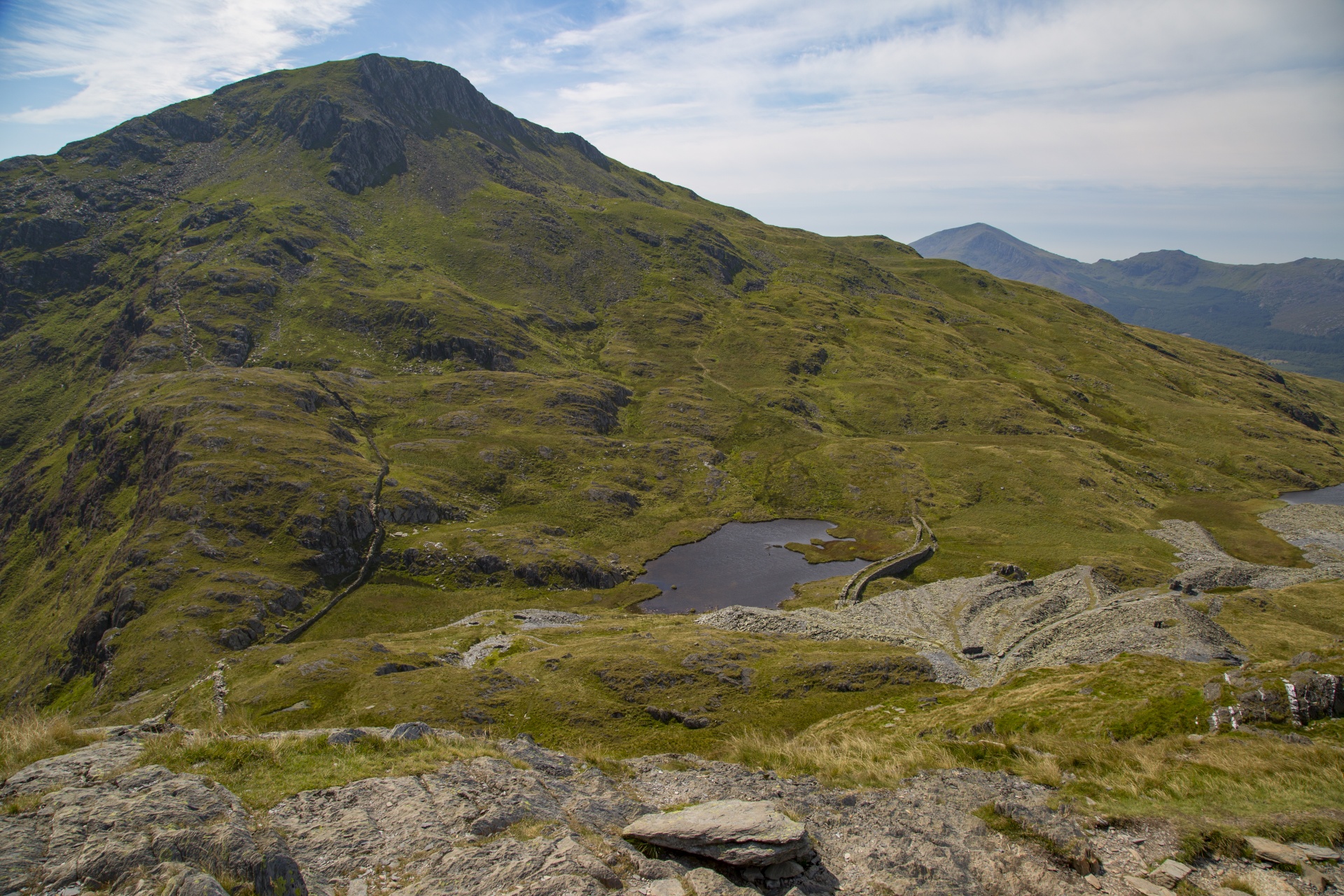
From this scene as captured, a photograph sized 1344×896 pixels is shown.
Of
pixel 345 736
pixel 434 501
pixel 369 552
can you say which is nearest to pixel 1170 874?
pixel 345 736

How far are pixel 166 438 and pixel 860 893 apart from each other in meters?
147

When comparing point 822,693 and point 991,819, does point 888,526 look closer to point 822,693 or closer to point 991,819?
point 822,693

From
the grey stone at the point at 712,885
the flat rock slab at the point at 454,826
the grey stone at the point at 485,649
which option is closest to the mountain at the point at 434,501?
the grey stone at the point at 485,649

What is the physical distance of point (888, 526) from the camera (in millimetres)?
129500

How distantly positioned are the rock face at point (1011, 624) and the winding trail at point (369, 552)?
55.1m

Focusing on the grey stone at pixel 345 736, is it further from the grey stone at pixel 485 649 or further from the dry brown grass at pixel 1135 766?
the grey stone at pixel 485 649

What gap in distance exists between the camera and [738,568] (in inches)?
4375

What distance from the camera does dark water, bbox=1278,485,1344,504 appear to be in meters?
159

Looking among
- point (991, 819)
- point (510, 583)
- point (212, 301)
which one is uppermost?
point (212, 301)

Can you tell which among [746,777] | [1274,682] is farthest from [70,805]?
[1274,682]

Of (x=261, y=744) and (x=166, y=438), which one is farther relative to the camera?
(x=166, y=438)

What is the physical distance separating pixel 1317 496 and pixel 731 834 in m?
223

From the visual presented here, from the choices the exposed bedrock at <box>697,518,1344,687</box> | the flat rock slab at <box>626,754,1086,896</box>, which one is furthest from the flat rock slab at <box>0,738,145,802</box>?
the exposed bedrock at <box>697,518,1344,687</box>

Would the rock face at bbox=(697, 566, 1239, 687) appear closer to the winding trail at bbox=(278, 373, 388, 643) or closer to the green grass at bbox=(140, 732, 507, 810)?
the green grass at bbox=(140, 732, 507, 810)
